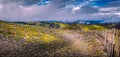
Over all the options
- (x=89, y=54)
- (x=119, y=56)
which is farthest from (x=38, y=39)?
(x=119, y=56)

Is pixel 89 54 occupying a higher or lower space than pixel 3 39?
lower

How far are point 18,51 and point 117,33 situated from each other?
29.8m

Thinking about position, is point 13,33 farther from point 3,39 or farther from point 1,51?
point 1,51

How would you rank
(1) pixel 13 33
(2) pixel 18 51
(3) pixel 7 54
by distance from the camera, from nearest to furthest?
(3) pixel 7 54 < (2) pixel 18 51 < (1) pixel 13 33

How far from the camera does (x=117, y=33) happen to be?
20.7m

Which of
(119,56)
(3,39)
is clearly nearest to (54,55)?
(3,39)

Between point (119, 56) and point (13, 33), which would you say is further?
point (13, 33)

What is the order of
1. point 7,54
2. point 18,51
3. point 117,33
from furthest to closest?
point 18,51 < point 7,54 < point 117,33

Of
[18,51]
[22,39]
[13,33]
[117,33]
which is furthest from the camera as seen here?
[13,33]

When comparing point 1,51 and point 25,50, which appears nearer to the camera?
point 1,51

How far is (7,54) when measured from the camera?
143ft

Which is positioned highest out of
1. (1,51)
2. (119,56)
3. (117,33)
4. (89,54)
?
(117,33)

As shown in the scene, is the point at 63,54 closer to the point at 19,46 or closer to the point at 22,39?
the point at 19,46

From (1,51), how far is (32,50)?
310 inches
